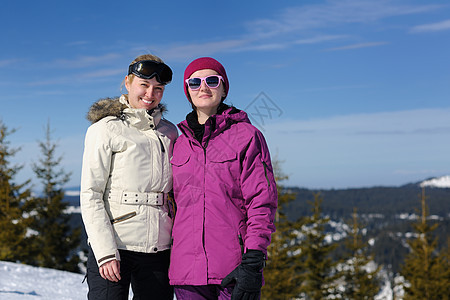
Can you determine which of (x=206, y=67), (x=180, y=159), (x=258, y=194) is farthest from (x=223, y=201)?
(x=206, y=67)

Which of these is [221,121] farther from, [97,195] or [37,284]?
[37,284]

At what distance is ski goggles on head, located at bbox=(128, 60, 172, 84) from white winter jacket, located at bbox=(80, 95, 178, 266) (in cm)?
28

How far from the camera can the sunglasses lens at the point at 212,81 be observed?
2855 millimetres

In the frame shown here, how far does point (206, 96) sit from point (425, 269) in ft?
92.6

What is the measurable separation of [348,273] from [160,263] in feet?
95.7

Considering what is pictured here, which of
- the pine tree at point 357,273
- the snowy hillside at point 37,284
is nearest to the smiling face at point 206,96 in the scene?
the snowy hillside at point 37,284

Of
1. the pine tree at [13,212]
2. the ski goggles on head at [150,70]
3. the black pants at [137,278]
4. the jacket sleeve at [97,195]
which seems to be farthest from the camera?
the pine tree at [13,212]

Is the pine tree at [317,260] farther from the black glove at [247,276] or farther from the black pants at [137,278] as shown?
the black glove at [247,276]

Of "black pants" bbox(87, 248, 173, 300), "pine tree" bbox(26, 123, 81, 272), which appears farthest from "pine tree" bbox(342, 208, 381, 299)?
"black pants" bbox(87, 248, 173, 300)

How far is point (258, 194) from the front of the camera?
2586 millimetres

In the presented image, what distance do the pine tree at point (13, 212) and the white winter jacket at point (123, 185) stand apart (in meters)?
22.0

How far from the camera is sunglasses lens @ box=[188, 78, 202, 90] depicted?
2.87 meters

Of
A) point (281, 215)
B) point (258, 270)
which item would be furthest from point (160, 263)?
point (281, 215)

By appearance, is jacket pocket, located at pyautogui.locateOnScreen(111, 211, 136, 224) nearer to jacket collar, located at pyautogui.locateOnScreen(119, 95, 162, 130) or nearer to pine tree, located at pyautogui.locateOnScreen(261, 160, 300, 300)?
jacket collar, located at pyautogui.locateOnScreen(119, 95, 162, 130)
